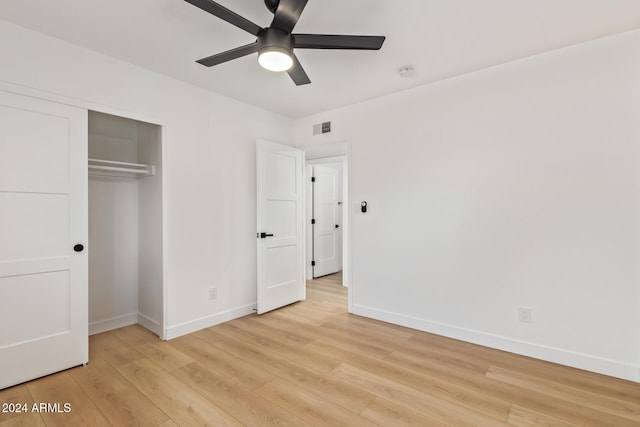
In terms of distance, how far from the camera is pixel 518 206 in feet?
8.89

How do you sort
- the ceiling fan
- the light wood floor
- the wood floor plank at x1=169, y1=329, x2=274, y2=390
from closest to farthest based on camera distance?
the ceiling fan < the light wood floor < the wood floor plank at x1=169, y1=329, x2=274, y2=390

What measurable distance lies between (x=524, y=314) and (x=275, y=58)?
2856 millimetres

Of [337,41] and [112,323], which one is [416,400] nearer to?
[337,41]

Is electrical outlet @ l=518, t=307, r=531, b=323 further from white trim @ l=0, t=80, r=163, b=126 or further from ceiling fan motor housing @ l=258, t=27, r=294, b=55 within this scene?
white trim @ l=0, t=80, r=163, b=126

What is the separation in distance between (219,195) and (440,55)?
8.51 ft

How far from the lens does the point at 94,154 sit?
327 cm

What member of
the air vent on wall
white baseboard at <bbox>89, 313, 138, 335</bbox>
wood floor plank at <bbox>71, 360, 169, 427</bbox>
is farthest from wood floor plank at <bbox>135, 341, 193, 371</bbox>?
the air vent on wall

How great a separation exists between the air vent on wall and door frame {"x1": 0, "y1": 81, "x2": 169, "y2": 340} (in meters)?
1.87

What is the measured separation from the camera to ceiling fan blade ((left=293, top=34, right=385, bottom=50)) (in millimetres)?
1784

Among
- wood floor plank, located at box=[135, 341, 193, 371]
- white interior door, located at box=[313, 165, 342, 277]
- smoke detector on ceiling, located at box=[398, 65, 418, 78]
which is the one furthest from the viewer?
white interior door, located at box=[313, 165, 342, 277]

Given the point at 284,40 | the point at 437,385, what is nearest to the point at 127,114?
the point at 284,40

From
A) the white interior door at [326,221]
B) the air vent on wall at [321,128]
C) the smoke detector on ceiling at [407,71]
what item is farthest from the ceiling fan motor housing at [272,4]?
the white interior door at [326,221]

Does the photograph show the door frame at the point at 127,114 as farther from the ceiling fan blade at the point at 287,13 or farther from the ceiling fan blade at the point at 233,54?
the ceiling fan blade at the point at 287,13

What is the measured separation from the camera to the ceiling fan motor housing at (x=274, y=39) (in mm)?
1776
